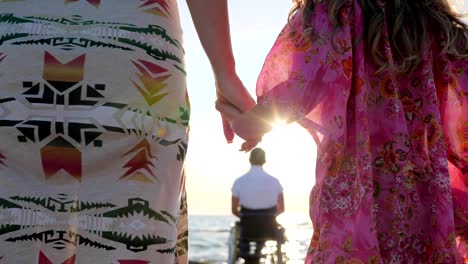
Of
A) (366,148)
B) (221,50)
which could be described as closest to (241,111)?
(221,50)

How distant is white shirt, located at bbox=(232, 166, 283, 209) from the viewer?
8.68 meters

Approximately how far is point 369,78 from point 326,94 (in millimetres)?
149

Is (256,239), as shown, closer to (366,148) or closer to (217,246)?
(366,148)

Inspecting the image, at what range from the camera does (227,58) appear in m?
1.83

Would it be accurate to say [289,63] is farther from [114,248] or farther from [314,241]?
[114,248]

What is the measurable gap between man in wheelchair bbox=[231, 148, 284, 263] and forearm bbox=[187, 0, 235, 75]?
6888mm

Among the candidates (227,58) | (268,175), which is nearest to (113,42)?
(227,58)

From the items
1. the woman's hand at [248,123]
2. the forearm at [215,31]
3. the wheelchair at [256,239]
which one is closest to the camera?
the forearm at [215,31]

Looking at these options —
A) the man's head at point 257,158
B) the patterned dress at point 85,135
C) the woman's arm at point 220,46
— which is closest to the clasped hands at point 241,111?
the woman's arm at point 220,46

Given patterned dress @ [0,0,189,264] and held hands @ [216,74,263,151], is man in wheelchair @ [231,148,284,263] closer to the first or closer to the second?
held hands @ [216,74,263,151]

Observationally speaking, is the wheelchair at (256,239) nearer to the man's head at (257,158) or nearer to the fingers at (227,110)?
the man's head at (257,158)

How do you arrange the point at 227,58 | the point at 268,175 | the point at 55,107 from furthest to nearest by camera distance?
the point at 268,175 → the point at 227,58 → the point at 55,107

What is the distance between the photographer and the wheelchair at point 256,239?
8.59 m

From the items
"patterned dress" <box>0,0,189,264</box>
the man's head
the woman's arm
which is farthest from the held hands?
the man's head
